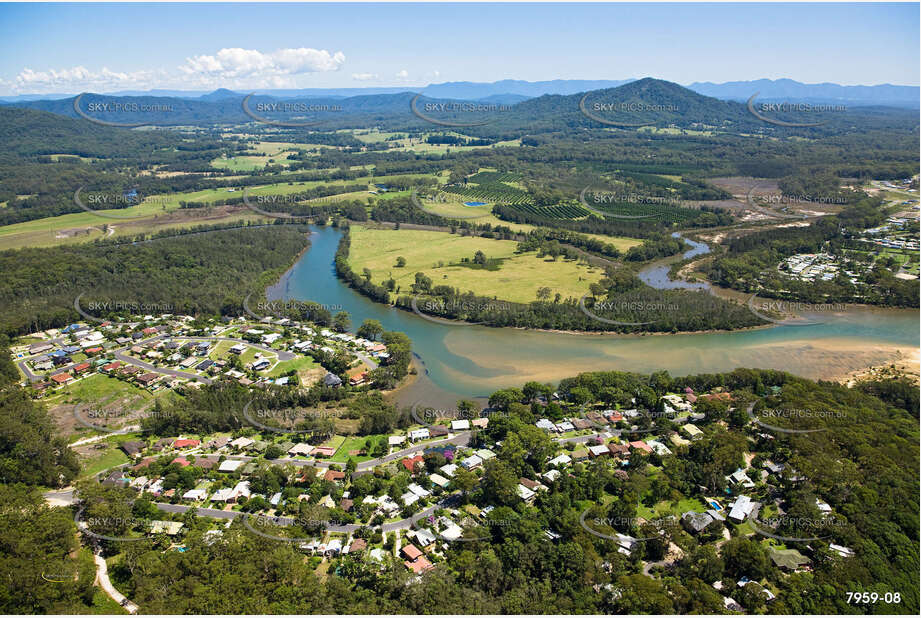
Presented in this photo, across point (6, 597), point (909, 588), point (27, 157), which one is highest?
point (27, 157)

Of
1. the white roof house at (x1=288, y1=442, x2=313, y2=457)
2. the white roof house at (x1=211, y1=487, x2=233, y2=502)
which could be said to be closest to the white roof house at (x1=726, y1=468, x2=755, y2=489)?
the white roof house at (x1=288, y1=442, x2=313, y2=457)

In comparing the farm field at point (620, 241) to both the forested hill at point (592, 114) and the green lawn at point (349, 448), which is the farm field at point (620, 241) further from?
the forested hill at point (592, 114)

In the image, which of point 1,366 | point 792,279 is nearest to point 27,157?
point 1,366

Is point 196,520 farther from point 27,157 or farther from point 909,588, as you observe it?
point 27,157

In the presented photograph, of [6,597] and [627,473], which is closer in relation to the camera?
[6,597]

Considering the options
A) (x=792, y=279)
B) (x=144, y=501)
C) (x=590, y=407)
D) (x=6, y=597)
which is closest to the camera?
(x=6, y=597)

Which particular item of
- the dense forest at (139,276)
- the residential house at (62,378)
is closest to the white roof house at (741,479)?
the residential house at (62,378)

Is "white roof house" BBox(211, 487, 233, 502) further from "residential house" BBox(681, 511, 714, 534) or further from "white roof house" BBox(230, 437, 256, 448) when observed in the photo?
"residential house" BBox(681, 511, 714, 534)

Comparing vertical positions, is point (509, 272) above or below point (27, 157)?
below
